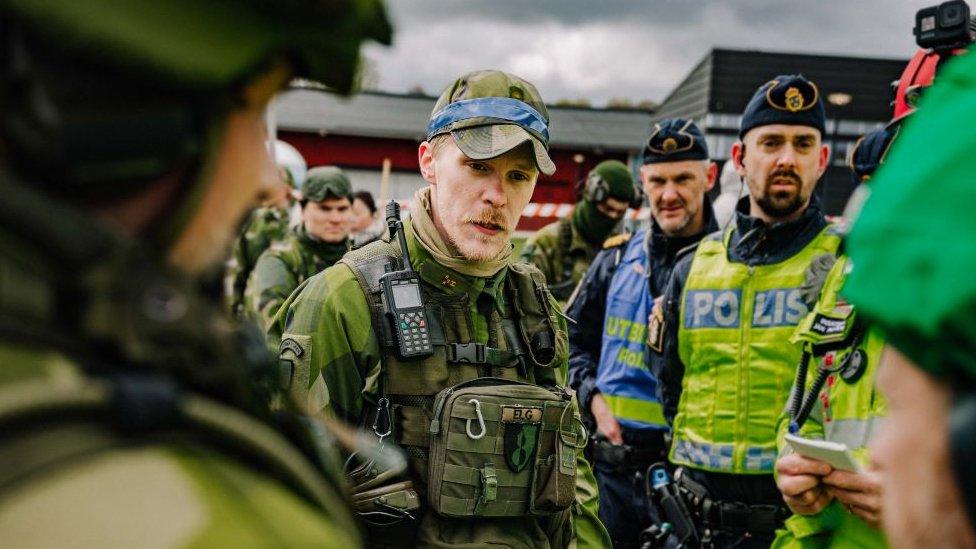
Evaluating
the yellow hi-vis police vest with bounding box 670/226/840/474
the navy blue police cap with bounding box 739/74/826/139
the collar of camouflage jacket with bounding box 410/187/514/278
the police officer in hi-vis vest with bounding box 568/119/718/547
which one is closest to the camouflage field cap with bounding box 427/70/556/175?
the collar of camouflage jacket with bounding box 410/187/514/278

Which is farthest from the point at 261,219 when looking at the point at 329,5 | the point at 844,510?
the point at 329,5

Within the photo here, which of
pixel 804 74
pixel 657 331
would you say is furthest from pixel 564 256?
pixel 804 74

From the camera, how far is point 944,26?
9.64 ft

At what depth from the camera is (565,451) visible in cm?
228

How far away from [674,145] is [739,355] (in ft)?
6.01

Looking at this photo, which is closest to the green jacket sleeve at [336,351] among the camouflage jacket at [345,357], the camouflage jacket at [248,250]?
the camouflage jacket at [345,357]

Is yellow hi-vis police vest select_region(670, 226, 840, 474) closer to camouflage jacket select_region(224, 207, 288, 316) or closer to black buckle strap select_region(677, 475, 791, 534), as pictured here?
black buckle strap select_region(677, 475, 791, 534)

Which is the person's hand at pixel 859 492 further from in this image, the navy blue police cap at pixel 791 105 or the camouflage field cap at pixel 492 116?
the navy blue police cap at pixel 791 105

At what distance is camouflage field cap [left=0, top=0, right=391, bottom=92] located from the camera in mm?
651

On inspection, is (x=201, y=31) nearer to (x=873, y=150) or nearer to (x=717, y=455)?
(x=717, y=455)

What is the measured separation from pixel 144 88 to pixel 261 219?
22.7 feet

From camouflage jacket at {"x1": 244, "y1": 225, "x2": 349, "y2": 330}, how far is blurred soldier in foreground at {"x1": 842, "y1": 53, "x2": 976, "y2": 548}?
4610mm

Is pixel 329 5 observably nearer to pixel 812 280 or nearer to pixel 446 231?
pixel 446 231

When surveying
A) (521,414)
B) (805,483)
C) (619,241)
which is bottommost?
(805,483)
